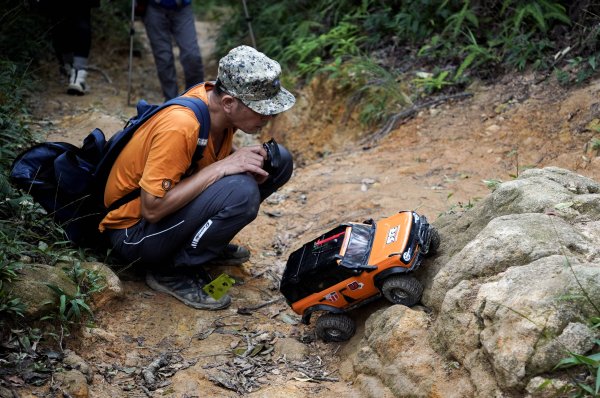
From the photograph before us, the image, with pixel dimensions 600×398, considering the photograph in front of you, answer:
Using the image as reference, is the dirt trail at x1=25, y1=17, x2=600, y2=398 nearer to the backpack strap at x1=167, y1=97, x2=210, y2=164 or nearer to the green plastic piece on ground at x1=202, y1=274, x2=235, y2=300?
the green plastic piece on ground at x1=202, y1=274, x2=235, y2=300

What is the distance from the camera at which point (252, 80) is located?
141 inches

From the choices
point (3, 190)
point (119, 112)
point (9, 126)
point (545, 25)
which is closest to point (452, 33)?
point (545, 25)

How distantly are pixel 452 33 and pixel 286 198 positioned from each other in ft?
9.76

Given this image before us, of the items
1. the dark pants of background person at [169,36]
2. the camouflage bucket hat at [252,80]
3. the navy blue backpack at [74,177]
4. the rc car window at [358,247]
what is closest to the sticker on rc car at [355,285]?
the rc car window at [358,247]

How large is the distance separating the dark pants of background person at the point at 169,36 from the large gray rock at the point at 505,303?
5031 millimetres

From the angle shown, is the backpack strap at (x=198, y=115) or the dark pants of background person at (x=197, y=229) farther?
the dark pants of background person at (x=197, y=229)

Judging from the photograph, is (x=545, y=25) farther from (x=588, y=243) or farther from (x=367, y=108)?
(x=588, y=243)

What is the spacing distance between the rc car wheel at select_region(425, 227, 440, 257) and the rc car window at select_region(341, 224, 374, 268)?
320mm

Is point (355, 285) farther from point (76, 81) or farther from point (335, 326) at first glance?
point (76, 81)

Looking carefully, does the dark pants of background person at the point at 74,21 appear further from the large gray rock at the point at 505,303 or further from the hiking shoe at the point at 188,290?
the large gray rock at the point at 505,303

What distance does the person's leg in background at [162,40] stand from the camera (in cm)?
752

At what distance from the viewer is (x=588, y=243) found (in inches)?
115

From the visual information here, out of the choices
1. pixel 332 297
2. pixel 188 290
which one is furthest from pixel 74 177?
pixel 332 297

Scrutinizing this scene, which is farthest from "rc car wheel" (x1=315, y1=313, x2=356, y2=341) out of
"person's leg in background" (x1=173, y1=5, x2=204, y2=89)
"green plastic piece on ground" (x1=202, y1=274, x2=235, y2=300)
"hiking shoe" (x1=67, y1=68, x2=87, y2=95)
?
"hiking shoe" (x1=67, y1=68, x2=87, y2=95)
